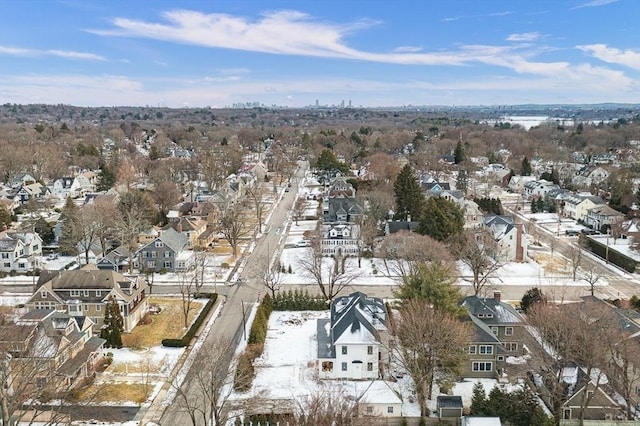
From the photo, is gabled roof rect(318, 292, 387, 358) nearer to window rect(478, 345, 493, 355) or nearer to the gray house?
window rect(478, 345, 493, 355)

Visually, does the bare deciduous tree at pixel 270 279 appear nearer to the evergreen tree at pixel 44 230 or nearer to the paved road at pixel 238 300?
the paved road at pixel 238 300

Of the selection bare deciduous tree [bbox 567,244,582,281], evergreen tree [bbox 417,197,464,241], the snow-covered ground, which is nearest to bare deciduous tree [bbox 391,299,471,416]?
the snow-covered ground

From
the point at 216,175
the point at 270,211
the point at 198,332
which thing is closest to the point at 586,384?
the point at 198,332

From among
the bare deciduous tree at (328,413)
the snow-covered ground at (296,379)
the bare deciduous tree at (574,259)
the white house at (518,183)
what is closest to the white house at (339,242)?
the bare deciduous tree at (574,259)

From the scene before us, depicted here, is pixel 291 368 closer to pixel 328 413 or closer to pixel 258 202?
pixel 328 413

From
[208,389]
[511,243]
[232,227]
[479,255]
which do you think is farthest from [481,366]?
[232,227]
